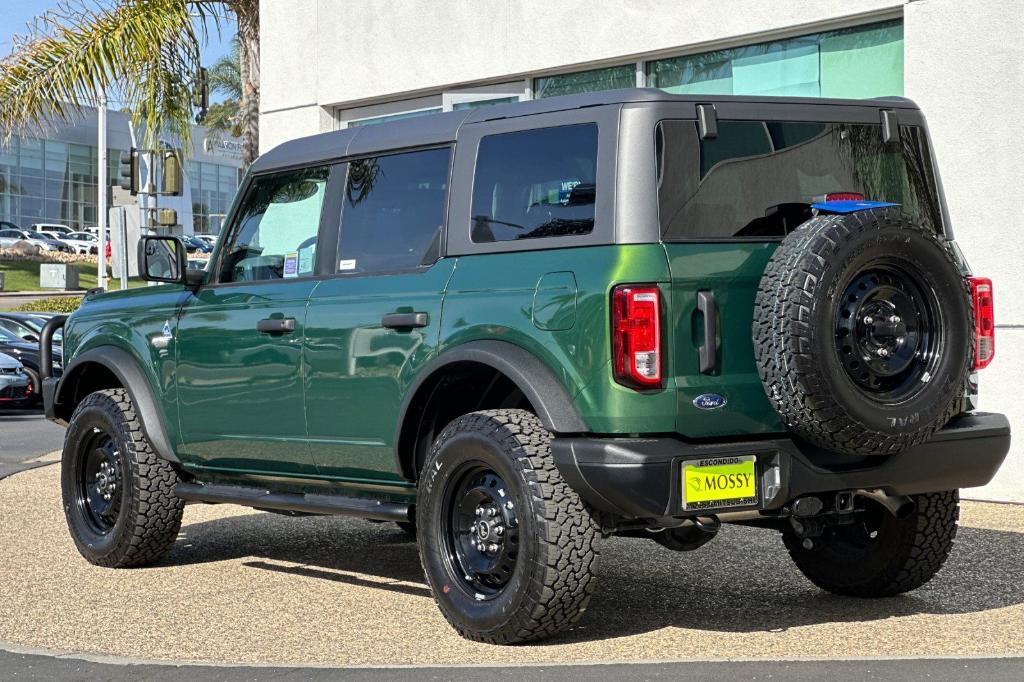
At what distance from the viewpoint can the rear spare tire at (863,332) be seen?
5.20 meters

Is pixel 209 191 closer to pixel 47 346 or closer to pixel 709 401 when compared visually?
pixel 47 346

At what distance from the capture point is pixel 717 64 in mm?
11883

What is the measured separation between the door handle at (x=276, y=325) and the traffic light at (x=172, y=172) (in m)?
11.5

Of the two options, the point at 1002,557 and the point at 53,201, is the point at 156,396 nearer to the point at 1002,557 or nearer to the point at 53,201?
the point at 1002,557

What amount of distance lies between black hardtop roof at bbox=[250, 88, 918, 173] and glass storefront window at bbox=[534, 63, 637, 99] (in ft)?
18.6

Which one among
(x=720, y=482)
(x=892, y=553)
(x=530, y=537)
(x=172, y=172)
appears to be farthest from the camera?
(x=172, y=172)

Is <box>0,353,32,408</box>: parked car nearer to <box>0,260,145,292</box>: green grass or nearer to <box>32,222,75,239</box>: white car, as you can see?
<box>0,260,145,292</box>: green grass

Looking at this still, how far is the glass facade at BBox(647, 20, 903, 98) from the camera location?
35.4 feet

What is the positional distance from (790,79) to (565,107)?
5986 millimetres

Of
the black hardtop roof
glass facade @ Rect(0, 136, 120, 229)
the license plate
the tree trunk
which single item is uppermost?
glass facade @ Rect(0, 136, 120, 229)

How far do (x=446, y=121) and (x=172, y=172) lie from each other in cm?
1244

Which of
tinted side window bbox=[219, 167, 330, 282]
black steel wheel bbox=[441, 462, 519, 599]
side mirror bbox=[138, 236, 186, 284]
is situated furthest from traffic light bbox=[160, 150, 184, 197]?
black steel wheel bbox=[441, 462, 519, 599]

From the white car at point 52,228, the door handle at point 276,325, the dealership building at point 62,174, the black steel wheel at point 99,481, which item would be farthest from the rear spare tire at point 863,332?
the white car at point 52,228

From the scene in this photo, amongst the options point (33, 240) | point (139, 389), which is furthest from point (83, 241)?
point (139, 389)
